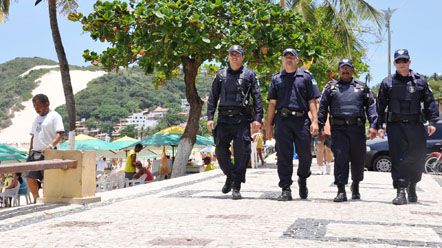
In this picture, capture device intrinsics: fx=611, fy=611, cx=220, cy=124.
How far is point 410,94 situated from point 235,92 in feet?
6.59

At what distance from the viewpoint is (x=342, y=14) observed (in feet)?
74.4

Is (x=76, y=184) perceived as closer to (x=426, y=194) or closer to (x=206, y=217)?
(x=206, y=217)

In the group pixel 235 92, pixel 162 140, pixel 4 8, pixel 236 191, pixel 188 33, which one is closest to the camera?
pixel 235 92

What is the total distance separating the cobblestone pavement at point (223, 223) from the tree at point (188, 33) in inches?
320

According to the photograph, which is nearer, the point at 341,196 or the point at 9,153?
the point at 341,196

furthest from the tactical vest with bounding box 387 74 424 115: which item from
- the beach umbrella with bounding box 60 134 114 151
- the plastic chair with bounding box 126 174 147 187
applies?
the beach umbrella with bounding box 60 134 114 151

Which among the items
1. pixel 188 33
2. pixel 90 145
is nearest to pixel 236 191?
pixel 188 33

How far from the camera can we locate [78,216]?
19.4 ft

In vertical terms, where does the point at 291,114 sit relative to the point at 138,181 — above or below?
above

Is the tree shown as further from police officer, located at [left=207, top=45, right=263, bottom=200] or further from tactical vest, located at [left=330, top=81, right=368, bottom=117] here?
tactical vest, located at [left=330, top=81, right=368, bottom=117]

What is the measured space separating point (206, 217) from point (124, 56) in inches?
453

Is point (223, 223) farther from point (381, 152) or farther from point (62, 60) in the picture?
point (62, 60)

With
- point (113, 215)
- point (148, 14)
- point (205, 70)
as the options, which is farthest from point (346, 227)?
point (205, 70)

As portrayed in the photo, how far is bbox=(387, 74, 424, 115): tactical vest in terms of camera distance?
6922mm
